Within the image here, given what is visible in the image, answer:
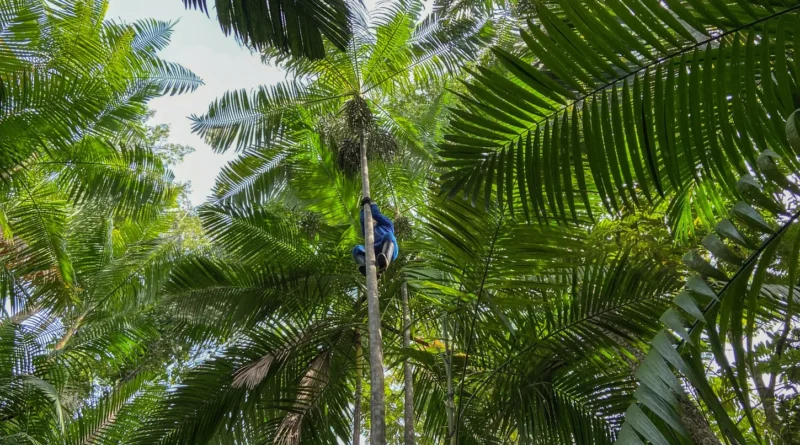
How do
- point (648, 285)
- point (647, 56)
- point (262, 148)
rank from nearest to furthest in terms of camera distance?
point (647, 56) < point (648, 285) < point (262, 148)

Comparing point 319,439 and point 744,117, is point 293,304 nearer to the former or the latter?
point 319,439

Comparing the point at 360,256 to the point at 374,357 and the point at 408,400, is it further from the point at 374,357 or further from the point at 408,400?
the point at 374,357

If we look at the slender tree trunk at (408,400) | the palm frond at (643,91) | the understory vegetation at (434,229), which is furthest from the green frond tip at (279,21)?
the slender tree trunk at (408,400)

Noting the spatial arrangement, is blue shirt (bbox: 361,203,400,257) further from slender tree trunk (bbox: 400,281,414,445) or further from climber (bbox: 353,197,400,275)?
slender tree trunk (bbox: 400,281,414,445)

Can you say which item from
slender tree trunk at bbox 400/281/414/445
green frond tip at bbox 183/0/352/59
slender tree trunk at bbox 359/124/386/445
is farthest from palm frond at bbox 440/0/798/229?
slender tree trunk at bbox 400/281/414/445

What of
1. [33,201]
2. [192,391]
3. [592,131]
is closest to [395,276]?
[192,391]

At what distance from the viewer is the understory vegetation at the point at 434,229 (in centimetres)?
168

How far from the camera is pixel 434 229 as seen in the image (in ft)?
12.0

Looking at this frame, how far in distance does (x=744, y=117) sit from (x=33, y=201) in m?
7.28

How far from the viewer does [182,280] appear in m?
6.08

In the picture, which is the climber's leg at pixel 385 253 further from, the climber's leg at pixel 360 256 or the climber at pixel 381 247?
the climber's leg at pixel 360 256

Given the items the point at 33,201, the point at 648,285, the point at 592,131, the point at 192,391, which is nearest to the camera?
the point at 592,131

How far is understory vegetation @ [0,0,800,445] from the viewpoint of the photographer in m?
1.68

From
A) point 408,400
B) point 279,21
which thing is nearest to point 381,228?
point 408,400
